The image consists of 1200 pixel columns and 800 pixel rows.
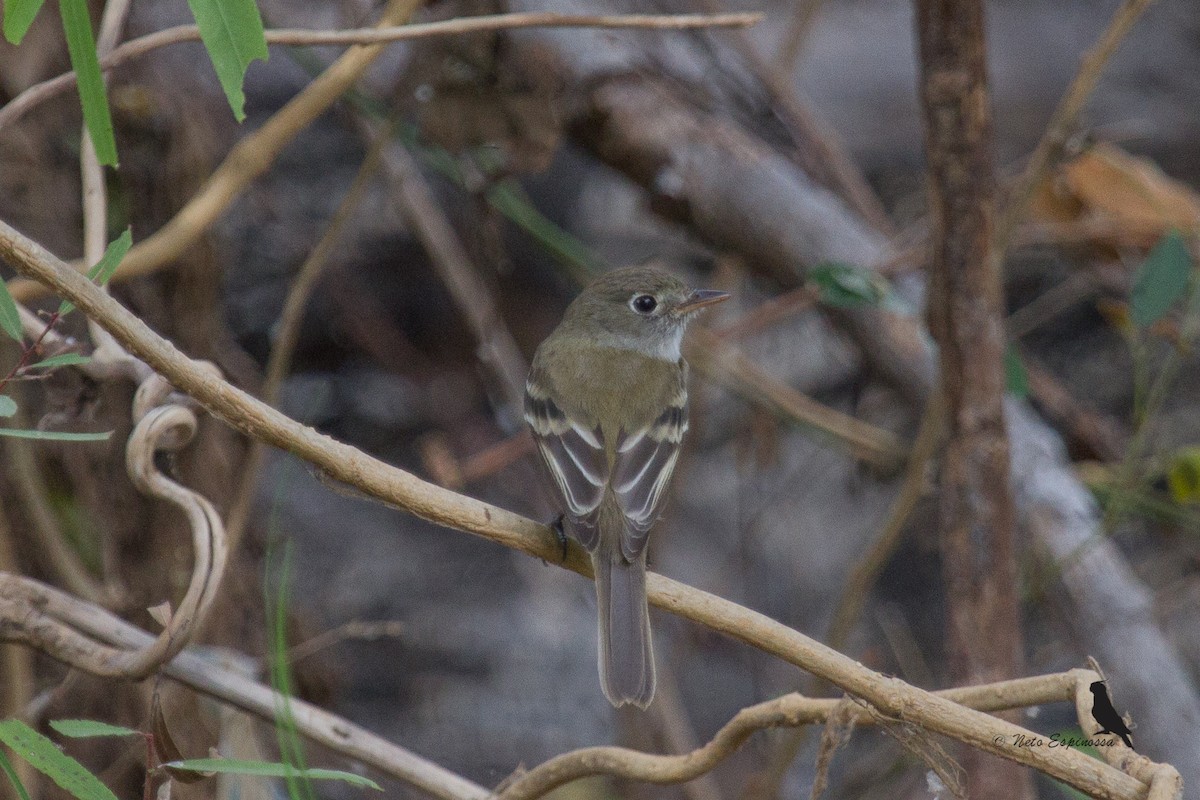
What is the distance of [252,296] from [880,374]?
250 centimetres

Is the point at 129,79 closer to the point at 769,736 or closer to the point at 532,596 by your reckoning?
the point at 532,596

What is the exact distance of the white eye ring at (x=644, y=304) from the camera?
4203 millimetres

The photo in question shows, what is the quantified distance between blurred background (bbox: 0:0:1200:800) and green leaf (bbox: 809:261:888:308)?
2.29 ft

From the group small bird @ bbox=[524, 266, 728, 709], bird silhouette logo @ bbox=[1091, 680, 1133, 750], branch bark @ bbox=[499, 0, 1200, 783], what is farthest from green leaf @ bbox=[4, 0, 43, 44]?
branch bark @ bbox=[499, 0, 1200, 783]

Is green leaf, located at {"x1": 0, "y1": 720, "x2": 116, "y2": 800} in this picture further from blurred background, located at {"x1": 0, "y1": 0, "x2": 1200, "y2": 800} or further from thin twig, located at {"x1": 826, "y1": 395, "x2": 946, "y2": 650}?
thin twig, located at {"x1": 826, "y1": 395, "x2": 946, "y2": 650}

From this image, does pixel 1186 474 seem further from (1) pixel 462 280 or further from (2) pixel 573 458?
(1) pixel 462 280

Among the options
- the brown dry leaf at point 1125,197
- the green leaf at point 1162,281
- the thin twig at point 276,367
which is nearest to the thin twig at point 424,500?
the thin twig at point 276,367

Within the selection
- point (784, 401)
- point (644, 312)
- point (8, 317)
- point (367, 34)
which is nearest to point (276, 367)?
point (644, 312)

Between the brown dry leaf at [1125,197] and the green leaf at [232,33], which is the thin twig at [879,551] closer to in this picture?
the brown dry leaf at [1125,197]

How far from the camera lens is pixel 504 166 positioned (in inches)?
185

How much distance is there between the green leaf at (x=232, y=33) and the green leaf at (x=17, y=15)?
0.25 m

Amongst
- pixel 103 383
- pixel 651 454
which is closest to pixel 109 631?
pixel 103 383

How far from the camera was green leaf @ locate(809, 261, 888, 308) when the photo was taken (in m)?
4.06

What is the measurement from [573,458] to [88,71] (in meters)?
1.46
